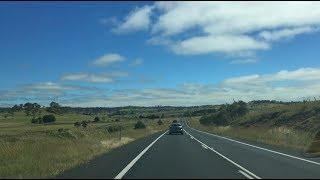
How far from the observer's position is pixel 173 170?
749 inches

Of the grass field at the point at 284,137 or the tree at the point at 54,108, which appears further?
the tree at the point at 54,108

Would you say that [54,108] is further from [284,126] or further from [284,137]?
[284,137]

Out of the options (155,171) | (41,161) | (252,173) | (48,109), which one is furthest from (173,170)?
(48,109)

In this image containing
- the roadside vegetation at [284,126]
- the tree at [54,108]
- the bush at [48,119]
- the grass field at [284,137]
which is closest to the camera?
the grass field at [284,137]

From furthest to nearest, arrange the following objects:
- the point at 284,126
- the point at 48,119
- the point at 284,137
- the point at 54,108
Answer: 1. the point at 54,108
2. the point at 48,119
3. the point at 284,126
4. the point at 284,137

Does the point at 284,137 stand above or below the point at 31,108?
below

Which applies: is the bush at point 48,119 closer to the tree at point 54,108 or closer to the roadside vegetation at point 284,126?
the tree at point 54,108

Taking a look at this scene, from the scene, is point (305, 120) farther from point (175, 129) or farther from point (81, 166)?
point (81, 166)

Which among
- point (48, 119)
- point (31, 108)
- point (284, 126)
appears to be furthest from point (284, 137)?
point (31, 108)

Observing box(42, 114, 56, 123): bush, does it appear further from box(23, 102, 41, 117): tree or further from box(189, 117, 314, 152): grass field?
box(189, 117, 314, 152): grass field

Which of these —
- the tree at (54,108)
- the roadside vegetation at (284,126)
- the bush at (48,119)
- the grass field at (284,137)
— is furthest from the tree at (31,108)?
the grass field at (284,137)

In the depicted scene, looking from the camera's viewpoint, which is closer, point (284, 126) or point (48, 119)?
point (284, 126)

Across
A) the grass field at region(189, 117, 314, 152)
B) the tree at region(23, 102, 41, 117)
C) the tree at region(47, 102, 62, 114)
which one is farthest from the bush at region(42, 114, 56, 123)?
the grass field at region(189, 117, 314, 152)

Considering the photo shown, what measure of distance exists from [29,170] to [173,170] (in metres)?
4.87
